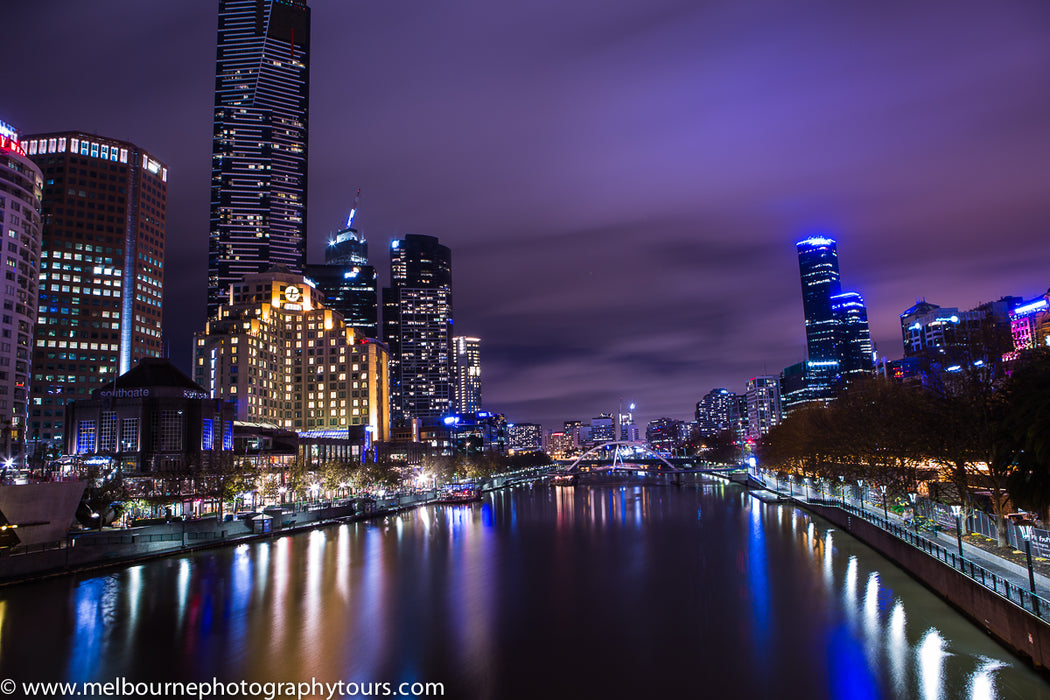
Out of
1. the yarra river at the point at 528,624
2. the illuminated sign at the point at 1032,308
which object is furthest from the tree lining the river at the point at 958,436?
the illuminated sign at the point at 1032,308

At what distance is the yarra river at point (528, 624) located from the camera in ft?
80.0

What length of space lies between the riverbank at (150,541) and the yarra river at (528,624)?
1.46 m

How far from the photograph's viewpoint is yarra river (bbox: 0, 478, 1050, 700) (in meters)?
24.4

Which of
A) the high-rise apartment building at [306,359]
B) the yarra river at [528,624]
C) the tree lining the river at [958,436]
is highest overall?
the high-rise apartment building at [306,359]

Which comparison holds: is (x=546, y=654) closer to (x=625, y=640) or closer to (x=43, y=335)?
(x=625, y=640)

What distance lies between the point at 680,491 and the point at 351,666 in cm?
12231

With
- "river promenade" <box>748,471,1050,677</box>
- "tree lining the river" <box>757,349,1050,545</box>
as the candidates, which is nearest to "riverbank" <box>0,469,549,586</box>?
"river promenade" <box>748,471,1050,677</box>

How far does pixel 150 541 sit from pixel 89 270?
11669 cm

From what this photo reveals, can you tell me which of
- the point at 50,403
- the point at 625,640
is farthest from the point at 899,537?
the point at 50,403

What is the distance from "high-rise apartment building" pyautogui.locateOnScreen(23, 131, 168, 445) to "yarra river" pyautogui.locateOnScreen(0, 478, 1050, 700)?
348 feet

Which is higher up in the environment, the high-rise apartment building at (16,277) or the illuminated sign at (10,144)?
the illuminated sign at (10,144)

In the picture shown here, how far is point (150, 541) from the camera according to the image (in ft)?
165

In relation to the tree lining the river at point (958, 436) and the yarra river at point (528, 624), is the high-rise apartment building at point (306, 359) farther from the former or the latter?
the tree lining the river at point (958, 436)

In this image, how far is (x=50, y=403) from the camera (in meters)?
134
